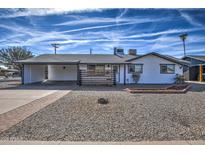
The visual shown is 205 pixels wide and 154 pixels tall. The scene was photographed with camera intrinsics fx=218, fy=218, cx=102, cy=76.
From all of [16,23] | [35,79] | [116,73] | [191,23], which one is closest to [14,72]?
[35,79]

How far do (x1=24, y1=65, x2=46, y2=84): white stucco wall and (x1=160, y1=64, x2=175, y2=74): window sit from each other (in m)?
13.1

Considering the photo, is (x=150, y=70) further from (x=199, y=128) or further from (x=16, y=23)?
(x=199, y=128)

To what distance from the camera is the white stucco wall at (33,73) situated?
2141cm

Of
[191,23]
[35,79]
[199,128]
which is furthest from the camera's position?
→ [35,79]

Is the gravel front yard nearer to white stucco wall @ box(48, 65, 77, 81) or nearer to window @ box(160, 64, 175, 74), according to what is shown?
window @ box(160, 64, 175, 74)

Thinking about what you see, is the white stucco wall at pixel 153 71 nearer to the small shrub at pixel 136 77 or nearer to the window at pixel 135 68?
the window at pixel 135 68

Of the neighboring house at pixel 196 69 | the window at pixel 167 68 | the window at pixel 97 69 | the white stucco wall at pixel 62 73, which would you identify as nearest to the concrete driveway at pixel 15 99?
the window at pixel 97 69

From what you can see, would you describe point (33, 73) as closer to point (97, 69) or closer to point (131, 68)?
point (97, 69)

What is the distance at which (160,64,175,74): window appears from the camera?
2167 cm

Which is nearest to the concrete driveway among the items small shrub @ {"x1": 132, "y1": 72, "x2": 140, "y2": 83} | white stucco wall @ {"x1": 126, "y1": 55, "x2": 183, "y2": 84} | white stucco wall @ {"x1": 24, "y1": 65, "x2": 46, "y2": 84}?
white stucco wall @ {"x1": 24, "y1": 65, "x2": 46, "y2": 84}

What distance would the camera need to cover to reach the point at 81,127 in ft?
17.3

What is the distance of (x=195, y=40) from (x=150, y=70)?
10.0m

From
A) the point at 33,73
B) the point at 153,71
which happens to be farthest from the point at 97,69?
the point at 33,73
